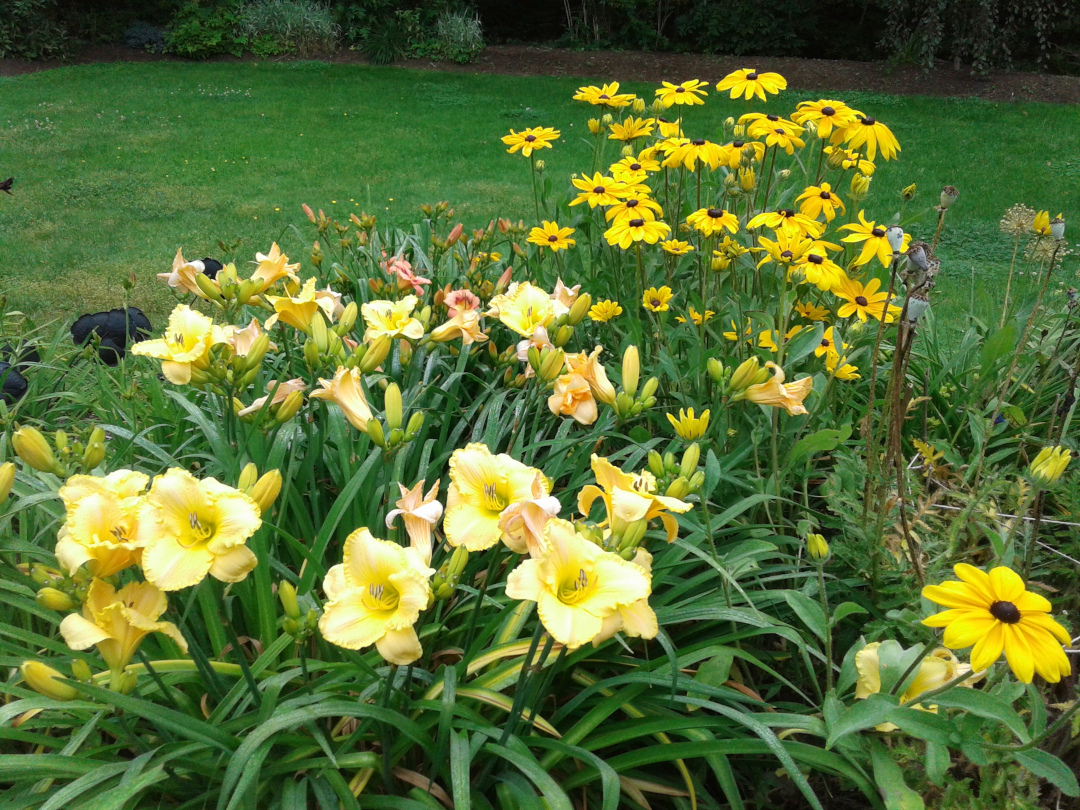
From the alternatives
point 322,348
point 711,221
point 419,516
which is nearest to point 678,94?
point 711,221

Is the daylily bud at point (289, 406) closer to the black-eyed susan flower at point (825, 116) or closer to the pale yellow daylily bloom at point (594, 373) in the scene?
the pale yellow daylily bloom at point (594, 373)

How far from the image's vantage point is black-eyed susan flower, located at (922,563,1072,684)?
3.40 ft

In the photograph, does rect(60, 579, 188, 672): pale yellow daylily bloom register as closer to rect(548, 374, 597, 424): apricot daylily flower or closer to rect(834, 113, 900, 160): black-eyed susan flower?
rect(548, 374, 597, 424): apricot daylily flower

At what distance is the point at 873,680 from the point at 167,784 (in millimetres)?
1168

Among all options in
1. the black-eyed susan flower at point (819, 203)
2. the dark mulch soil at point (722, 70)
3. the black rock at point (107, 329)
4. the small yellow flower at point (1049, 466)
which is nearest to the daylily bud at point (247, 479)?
the small yellow flower at point (1049, 466)

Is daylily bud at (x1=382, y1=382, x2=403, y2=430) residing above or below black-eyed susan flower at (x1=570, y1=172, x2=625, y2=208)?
below

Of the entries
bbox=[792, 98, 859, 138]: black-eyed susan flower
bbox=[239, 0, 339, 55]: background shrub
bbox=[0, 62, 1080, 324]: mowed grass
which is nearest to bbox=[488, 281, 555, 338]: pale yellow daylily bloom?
bbox=[792, 98, 859, 138]: black-eyed susan flower

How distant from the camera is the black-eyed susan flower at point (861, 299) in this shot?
1992mm

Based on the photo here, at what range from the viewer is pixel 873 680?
4.48ft

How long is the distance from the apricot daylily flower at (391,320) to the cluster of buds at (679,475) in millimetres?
618

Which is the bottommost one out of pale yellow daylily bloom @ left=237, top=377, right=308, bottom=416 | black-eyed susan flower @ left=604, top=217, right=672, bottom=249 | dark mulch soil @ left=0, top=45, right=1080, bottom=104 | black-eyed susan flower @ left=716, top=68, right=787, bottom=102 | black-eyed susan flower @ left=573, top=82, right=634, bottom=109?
pale yellow daylily bloom @ left=237, top=377, right=308, bottom=416

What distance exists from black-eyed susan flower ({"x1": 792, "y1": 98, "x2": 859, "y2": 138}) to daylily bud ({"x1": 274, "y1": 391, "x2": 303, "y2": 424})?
63.5 inches

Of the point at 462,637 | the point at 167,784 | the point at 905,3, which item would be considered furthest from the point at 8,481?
the point at 905,3

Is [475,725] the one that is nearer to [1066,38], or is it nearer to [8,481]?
[8,481]
